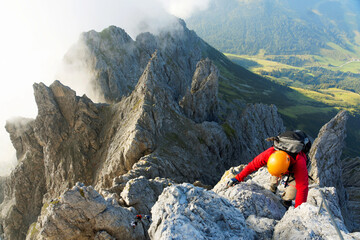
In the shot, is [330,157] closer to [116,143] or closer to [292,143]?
[292,143]

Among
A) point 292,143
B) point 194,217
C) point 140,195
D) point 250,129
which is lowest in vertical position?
point 140,195

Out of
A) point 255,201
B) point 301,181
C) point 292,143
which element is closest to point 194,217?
point 255,201

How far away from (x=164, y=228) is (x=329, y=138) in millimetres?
41535

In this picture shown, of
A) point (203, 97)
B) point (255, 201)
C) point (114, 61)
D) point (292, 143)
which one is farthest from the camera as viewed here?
point (114, 61)

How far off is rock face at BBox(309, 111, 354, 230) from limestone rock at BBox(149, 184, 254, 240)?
29.1m

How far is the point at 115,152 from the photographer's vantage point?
4019 centimetres

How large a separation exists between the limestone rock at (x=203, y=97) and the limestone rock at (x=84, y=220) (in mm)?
42473

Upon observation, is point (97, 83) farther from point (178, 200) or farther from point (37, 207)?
point (178, 200)

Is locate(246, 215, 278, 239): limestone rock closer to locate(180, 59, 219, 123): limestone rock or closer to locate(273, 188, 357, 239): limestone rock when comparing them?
locate(273, 188, 357, 239): limestone rock

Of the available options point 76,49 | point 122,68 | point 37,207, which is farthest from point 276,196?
point 76,49

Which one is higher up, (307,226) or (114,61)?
Answer: (114,61)

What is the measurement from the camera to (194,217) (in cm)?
931

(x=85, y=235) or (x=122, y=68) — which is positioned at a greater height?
(x=122, y=68)

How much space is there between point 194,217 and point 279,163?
226 inches
